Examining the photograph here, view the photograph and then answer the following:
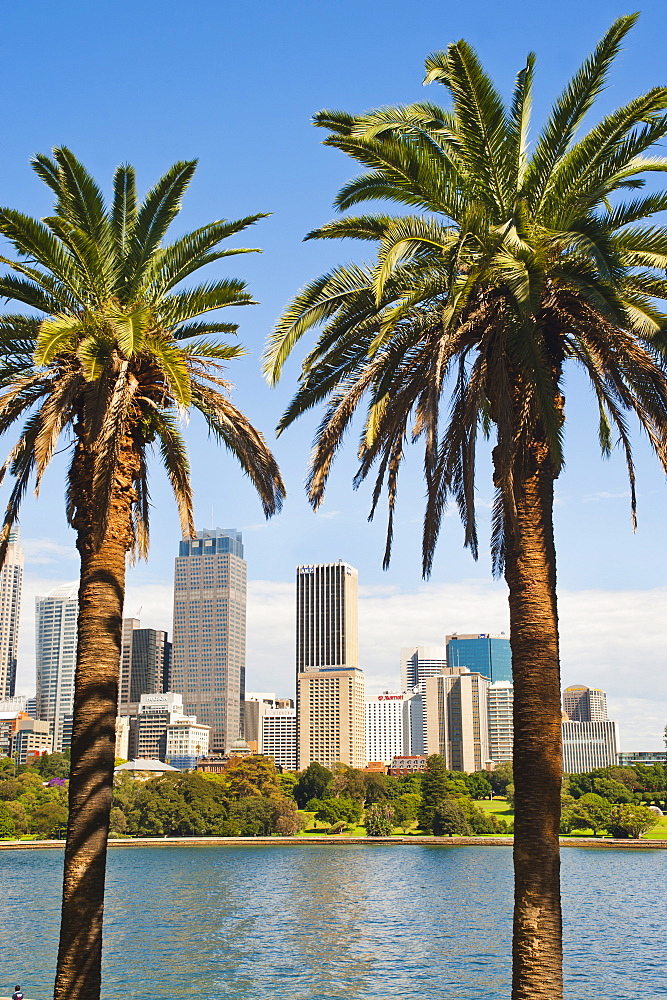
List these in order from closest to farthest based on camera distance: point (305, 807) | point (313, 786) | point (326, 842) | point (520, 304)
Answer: point (520, 304), point (326, 842), point (305, 807), point (313, 786)

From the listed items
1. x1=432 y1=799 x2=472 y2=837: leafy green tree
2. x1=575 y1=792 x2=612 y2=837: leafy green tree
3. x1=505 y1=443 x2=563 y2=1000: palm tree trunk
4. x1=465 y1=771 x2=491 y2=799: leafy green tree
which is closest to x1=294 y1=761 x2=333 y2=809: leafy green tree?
x1=465 y1=771 x2=491 y2=799: leafy green tree

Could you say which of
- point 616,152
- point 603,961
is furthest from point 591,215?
point 603,961

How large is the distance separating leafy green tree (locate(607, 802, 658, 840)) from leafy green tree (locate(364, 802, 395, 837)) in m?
31.9

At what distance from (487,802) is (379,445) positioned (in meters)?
182

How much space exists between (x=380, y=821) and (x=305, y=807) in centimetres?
2821

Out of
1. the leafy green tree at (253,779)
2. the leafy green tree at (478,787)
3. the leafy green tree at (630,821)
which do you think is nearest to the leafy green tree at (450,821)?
the leafy green tree at (630,821)

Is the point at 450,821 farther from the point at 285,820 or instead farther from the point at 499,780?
the point at 499,780

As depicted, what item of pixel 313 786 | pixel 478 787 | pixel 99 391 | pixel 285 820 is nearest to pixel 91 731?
pixel 99 391

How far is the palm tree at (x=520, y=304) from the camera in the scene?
14227 millimetres

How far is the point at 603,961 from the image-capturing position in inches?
1848

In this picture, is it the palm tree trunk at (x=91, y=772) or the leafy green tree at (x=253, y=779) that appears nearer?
the palm tree trunk at (x=91, y=772)

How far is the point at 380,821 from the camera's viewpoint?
14188cm

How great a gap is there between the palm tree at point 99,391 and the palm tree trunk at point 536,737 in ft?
20.0

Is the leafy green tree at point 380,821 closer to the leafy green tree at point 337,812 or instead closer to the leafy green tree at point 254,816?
the leafy green tree at point 337,812
